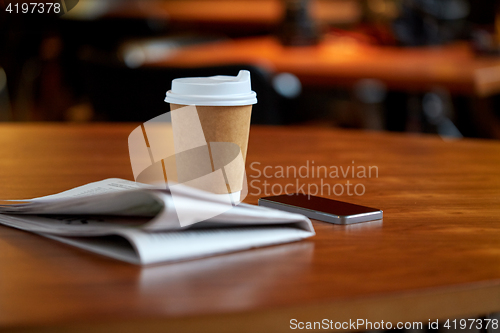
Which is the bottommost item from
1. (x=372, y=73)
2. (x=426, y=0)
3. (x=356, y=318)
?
(x=356, y=318)

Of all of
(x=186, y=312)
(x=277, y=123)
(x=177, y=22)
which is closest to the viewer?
(x=186, y=312)

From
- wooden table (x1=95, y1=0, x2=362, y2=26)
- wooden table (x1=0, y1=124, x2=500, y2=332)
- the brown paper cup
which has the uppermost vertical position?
wooden table (x1=95, y1=0, x2=362, y2=26)

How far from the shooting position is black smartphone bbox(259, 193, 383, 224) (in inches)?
24.0

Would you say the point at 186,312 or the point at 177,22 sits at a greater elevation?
the point at 177,22

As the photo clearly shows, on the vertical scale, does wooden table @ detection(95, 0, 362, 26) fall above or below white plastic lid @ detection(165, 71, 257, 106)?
above

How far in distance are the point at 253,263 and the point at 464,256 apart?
0.18 metres

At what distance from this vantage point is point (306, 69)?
1.95 m

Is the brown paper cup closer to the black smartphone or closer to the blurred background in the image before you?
the black smartphone

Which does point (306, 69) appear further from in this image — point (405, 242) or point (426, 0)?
point (405, 242)

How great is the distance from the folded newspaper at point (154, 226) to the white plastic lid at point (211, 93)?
0.14 metres

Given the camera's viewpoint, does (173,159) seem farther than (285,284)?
Yes

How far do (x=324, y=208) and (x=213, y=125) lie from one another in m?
0.14

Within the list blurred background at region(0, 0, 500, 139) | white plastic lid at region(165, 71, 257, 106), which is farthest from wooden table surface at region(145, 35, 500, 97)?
white plastic lid at region(165, 71, 257, 106)

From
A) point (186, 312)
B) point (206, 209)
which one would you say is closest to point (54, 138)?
point (206, 209)
